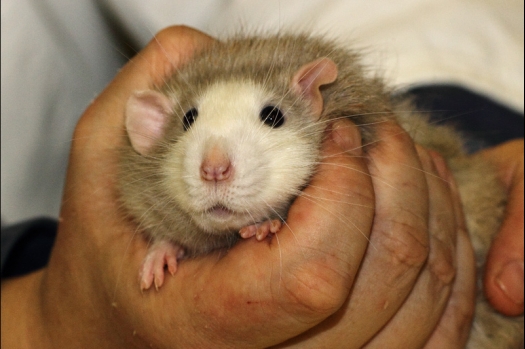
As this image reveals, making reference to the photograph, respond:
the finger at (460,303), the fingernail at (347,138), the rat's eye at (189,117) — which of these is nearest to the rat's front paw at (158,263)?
the rat's eye at (189,117)

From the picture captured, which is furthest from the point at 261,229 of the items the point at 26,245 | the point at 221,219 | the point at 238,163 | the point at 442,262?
the point at 26,245

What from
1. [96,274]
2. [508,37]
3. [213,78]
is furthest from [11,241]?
[508,37]

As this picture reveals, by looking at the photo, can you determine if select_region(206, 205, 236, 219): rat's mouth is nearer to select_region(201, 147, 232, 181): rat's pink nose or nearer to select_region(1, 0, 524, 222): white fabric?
select_region(201, 147, 232, 181): rat's pink nose

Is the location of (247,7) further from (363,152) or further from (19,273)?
(19,273)

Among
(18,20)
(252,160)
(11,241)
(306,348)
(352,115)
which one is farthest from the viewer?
(18,20)

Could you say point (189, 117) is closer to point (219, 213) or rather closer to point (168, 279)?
point (219, 213)
